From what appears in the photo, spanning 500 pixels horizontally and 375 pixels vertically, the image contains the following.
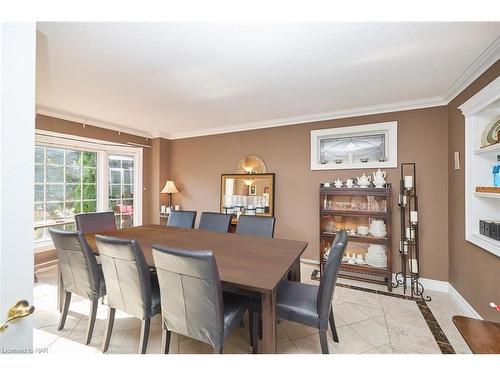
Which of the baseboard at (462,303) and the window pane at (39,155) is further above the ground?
the window pane at (39,155)

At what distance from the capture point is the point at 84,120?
3.54m

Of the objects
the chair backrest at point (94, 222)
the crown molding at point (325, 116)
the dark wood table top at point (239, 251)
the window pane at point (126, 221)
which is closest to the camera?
the dark wood table top at point (239, 251)

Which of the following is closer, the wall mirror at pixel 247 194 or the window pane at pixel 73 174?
the window pane at pixel 73 174

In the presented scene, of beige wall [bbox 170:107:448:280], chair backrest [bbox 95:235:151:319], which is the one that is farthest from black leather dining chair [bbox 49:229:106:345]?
beige wall [bbox 170:107:448:280]

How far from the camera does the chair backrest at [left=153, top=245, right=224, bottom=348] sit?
1.23m

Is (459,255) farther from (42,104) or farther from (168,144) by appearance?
(42,104)

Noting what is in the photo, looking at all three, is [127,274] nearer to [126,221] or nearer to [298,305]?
[298,305]

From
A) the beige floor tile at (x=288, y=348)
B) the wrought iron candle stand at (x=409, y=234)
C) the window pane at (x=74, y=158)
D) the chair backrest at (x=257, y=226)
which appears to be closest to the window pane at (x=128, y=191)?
the window pane at (x=74, y=158)

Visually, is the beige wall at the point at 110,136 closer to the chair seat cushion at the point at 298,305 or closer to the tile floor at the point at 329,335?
the tile floor at the point at 329,335

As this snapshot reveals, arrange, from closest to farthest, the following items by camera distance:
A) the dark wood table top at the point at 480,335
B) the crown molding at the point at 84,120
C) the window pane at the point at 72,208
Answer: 1. the dark wood table top at the point at 480,335
2. the crown molding at the point at 84,120
3. the window pane at the point at 72,208

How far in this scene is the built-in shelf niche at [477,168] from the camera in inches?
80.2

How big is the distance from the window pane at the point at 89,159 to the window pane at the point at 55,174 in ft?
1.18

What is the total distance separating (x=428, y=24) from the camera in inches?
58.1

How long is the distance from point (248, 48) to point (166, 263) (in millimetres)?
1684
